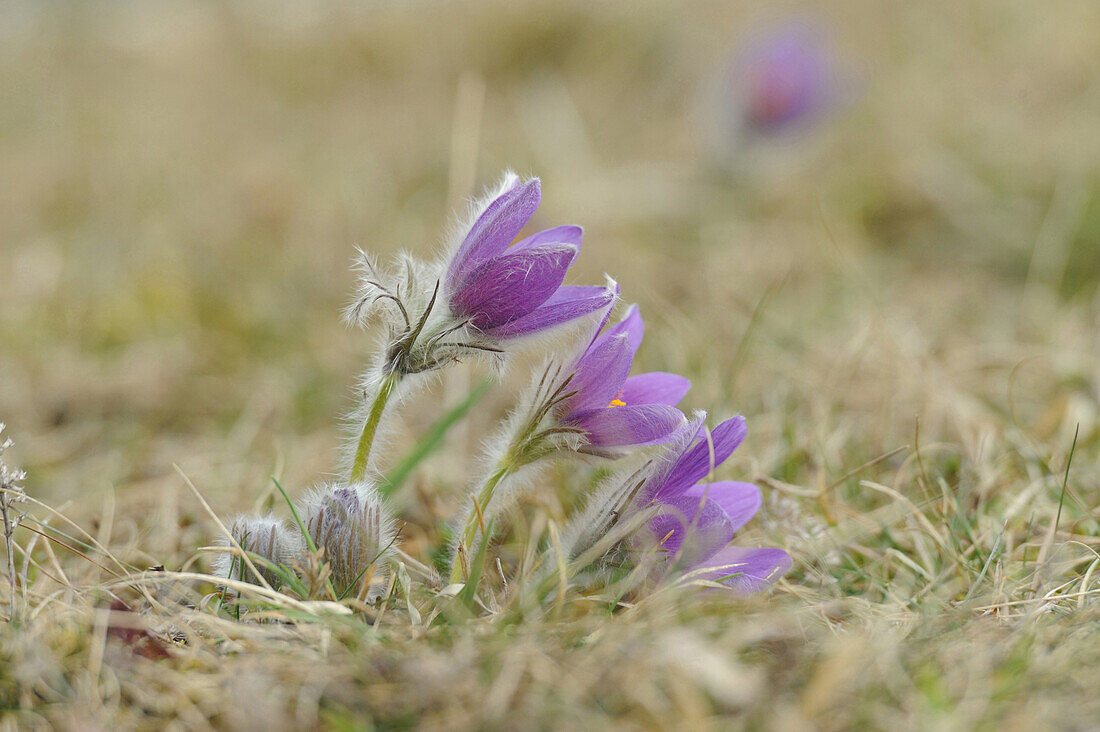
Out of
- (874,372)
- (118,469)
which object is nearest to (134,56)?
(118,469)

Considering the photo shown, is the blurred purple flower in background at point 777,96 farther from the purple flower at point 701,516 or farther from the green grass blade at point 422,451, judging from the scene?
the purple flower at point 701,516

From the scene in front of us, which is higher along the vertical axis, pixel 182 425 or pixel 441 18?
pixel 441 18

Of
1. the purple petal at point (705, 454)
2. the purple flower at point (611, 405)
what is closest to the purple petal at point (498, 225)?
the purple flower at point (611, 405)

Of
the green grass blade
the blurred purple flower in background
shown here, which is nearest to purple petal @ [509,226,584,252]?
the green grass blade

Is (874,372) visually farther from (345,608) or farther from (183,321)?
(183,321)

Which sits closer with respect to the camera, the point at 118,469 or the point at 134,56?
the point at 118,469

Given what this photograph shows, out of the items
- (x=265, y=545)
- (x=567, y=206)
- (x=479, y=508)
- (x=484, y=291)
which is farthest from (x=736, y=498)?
(x=567, y=206)
